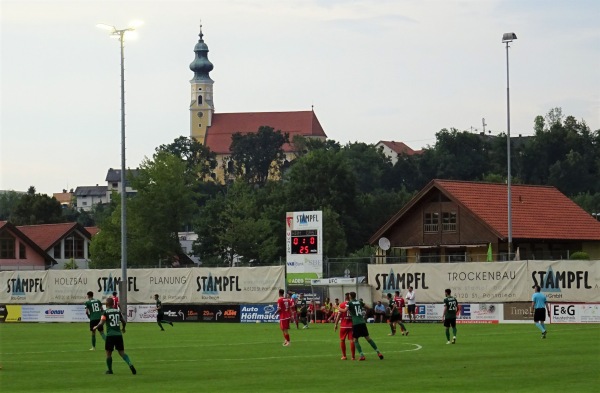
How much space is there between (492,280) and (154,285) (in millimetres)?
21246

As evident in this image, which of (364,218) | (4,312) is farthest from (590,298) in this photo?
(364,218)

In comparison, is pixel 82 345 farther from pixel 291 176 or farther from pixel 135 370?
pixel 291 176

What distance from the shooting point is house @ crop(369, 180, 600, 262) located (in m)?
75.4

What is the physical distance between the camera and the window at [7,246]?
4028 inches

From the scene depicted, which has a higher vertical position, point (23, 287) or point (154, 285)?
point (154, 285)

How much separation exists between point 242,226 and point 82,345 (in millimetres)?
67718

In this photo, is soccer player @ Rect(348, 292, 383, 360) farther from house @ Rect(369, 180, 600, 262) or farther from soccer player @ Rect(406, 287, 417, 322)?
house @ Rect(369, 180, 600, 262)

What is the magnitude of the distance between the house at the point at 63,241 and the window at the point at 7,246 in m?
5.71

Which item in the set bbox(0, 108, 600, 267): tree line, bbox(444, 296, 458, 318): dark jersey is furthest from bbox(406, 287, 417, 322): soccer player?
bbox(0, 108, 600, 267): tree line

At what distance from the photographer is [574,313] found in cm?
5272

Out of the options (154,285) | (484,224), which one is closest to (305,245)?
(154,285)

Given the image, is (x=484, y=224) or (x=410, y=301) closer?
(x=410, y=301)

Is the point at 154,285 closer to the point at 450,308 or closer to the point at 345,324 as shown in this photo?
the point at 450,308

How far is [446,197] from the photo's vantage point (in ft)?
257
